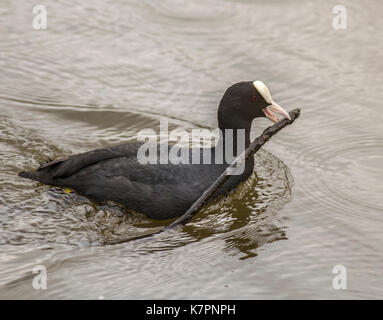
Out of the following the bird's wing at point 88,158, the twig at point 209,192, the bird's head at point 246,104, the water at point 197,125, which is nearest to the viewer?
the water at point 197,125

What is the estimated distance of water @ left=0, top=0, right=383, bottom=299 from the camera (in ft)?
15.6

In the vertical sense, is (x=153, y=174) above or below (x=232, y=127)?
below

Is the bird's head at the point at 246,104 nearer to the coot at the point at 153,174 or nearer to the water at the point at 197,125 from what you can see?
the coot at the point at 153,174

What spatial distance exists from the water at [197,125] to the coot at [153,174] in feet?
0.37

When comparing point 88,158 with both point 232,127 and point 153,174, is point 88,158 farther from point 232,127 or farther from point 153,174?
point 232,127

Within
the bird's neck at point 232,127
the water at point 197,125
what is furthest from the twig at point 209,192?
the bird's neck at point 232,127

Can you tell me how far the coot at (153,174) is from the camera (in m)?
5.44

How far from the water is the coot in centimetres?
11

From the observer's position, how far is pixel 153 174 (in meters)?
5.50

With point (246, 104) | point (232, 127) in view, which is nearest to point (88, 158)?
point (232, 127)

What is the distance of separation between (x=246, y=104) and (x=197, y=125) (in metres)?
1.17

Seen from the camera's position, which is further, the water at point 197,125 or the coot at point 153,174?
the coot at point 153,174

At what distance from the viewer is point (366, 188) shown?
19.2ft

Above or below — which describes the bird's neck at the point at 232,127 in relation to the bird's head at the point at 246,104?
below
